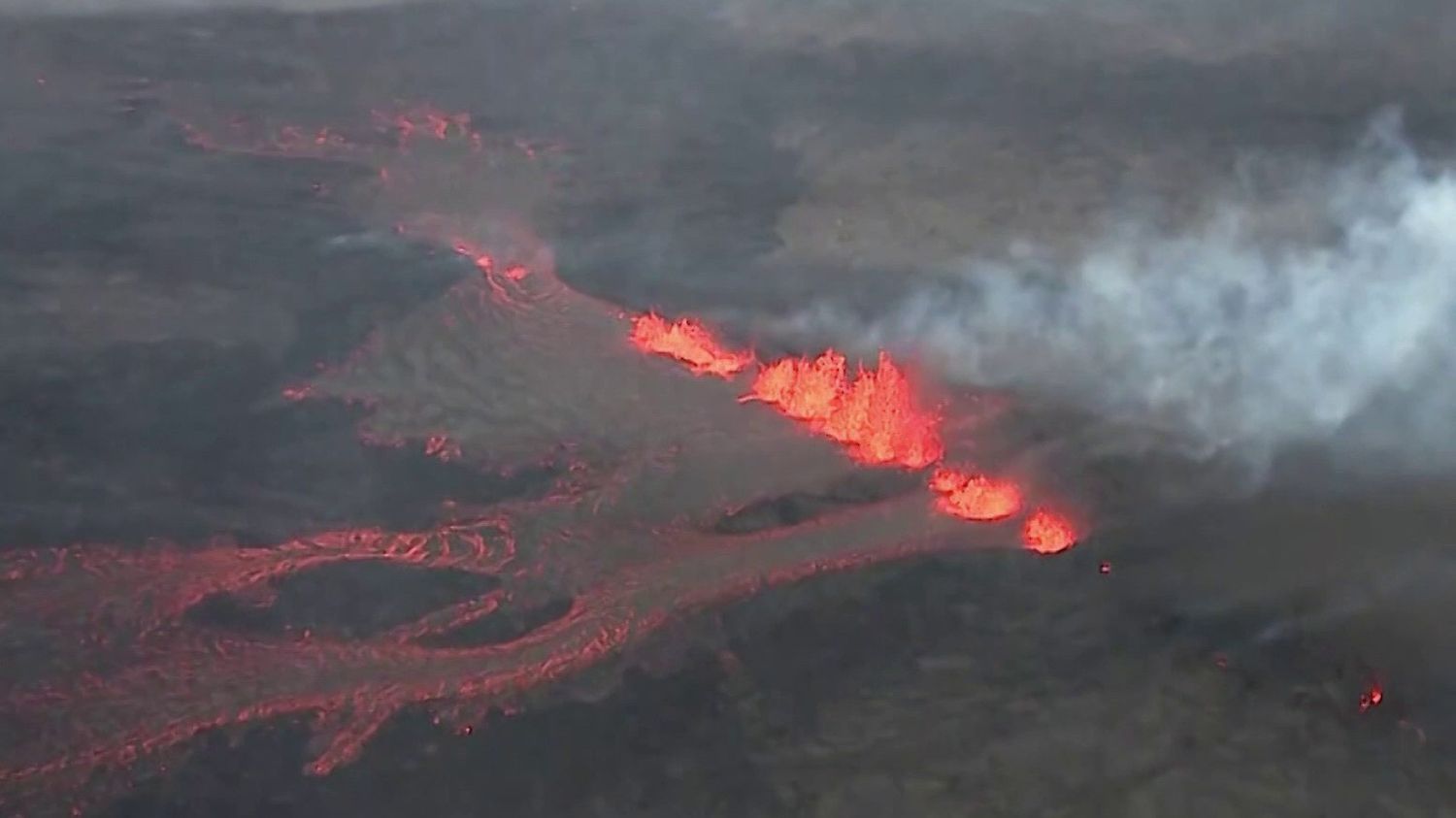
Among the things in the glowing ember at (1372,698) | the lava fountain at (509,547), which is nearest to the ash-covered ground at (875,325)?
the glowing ember at (1372,698)

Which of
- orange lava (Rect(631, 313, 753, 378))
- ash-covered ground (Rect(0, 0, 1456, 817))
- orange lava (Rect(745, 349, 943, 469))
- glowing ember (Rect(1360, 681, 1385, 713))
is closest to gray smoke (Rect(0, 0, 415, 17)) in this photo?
ash-covered ground (Rect(0, 0, 1456, 817))

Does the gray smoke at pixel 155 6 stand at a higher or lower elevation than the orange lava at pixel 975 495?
higher

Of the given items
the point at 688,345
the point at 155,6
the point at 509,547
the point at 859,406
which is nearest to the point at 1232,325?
the point at 859,406

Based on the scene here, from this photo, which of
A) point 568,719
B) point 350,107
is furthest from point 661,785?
point 350,107

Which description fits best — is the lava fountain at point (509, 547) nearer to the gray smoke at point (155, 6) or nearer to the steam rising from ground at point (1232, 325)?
the steam rising from ground at point (1232, 325)

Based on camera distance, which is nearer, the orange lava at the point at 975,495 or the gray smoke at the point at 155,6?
the orange lava at the point at 975,495

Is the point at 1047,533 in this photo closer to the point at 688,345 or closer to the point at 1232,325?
the point at 1232,325
